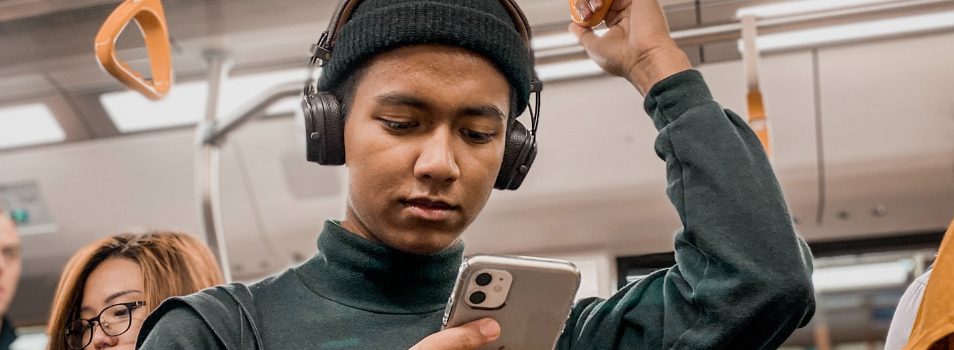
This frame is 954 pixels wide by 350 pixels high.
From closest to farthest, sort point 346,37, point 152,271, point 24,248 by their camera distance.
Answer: point 346,37
point 152,271
point 24,248

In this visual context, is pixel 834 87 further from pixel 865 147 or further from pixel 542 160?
pixel 542 160

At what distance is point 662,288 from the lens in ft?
4.23

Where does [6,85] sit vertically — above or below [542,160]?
above

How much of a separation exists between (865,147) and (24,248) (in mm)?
3828

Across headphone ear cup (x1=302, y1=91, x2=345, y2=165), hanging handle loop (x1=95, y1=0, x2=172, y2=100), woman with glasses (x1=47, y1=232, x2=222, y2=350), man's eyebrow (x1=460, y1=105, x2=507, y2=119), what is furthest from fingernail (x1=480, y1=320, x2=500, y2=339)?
woman with glasses (x1=47, y1=232, x2=222, y2=350)

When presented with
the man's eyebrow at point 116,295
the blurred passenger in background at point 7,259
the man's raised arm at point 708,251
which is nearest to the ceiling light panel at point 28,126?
the blurred passenger in background at point 7,259

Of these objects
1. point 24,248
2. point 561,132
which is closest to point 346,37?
point 561,132

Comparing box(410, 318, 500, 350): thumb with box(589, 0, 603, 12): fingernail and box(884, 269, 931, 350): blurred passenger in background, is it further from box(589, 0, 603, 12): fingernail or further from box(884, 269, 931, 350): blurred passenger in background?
box(884, 269, 931, 350): blurred passenger in background

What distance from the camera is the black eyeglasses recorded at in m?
2.10

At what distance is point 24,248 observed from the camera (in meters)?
5.16

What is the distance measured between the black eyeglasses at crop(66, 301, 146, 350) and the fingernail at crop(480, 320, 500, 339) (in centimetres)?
120

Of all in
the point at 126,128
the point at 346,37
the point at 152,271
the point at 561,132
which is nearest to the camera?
the point at 346,37

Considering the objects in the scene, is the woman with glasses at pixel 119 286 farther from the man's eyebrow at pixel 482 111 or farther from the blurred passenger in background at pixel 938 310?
the blurred passenger in background at pixel 938 310

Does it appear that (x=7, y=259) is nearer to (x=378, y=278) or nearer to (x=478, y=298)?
(x=378, y=278)
